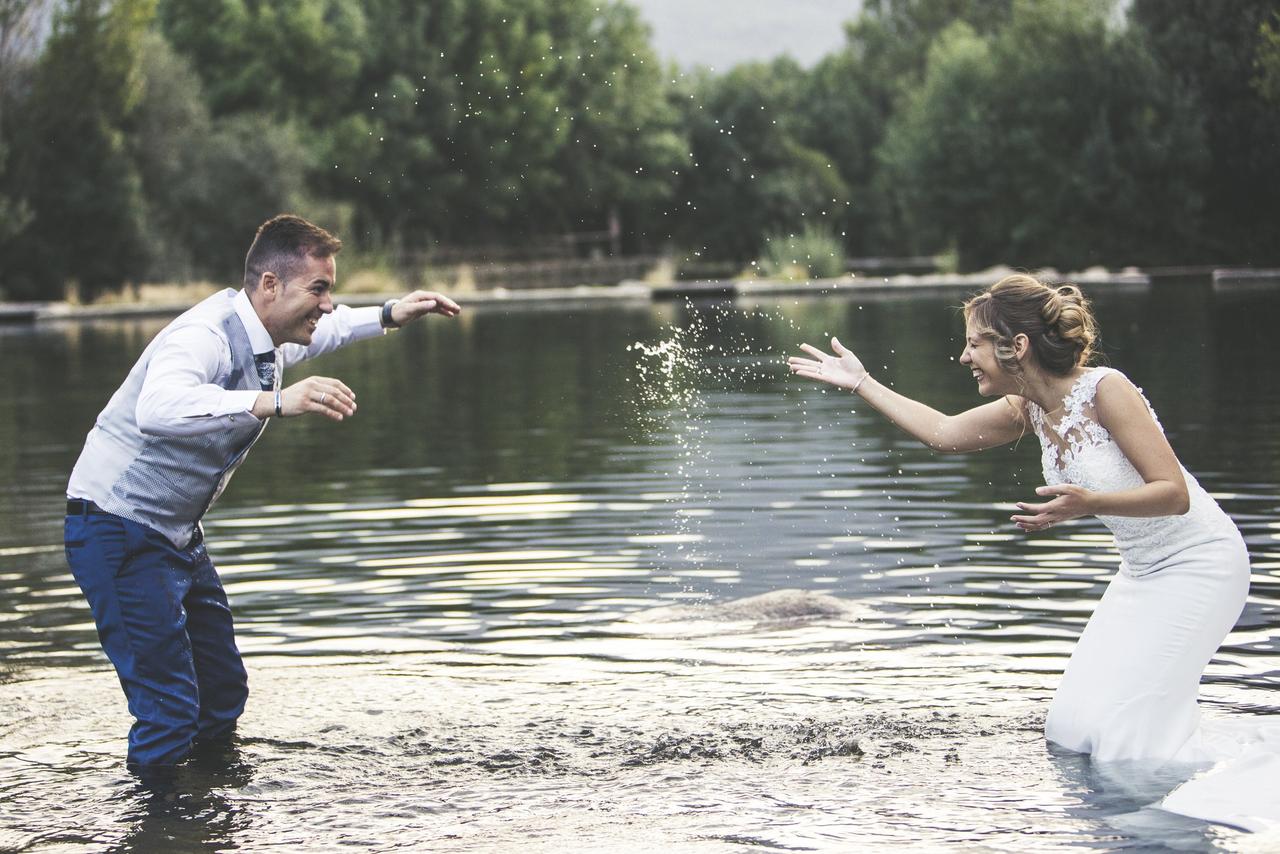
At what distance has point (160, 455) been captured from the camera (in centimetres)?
647

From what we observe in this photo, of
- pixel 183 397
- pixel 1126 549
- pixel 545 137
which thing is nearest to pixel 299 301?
pixel 183 397

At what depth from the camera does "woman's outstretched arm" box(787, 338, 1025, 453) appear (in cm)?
701

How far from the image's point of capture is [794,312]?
1692 inches

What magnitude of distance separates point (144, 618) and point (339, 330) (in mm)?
1584

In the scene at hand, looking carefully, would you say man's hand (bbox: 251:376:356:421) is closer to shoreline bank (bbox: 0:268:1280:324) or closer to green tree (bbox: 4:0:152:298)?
shoreline bank (bbox: 0:268:1280:324)

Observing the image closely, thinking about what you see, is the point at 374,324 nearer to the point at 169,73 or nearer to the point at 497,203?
the point at 169,73

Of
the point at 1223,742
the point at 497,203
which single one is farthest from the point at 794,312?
the point at 1223,742

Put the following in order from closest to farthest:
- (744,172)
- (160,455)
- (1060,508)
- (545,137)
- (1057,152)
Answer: (1060,508) → (160,455) → (1057,152) → (545,137) → (744,172)

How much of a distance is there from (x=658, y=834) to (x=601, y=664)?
2576 mm

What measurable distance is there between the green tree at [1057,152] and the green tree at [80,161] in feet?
84.6

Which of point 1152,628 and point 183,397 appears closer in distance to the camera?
point 183,397

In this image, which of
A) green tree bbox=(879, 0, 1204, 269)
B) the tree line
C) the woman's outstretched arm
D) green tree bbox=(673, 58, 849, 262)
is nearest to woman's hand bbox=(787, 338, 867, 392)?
the woman's outstretched arm

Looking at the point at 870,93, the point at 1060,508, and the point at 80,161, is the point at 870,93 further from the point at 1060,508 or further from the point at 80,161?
the point at 1060,508

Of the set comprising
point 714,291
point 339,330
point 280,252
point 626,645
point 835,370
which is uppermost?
point 714,291
